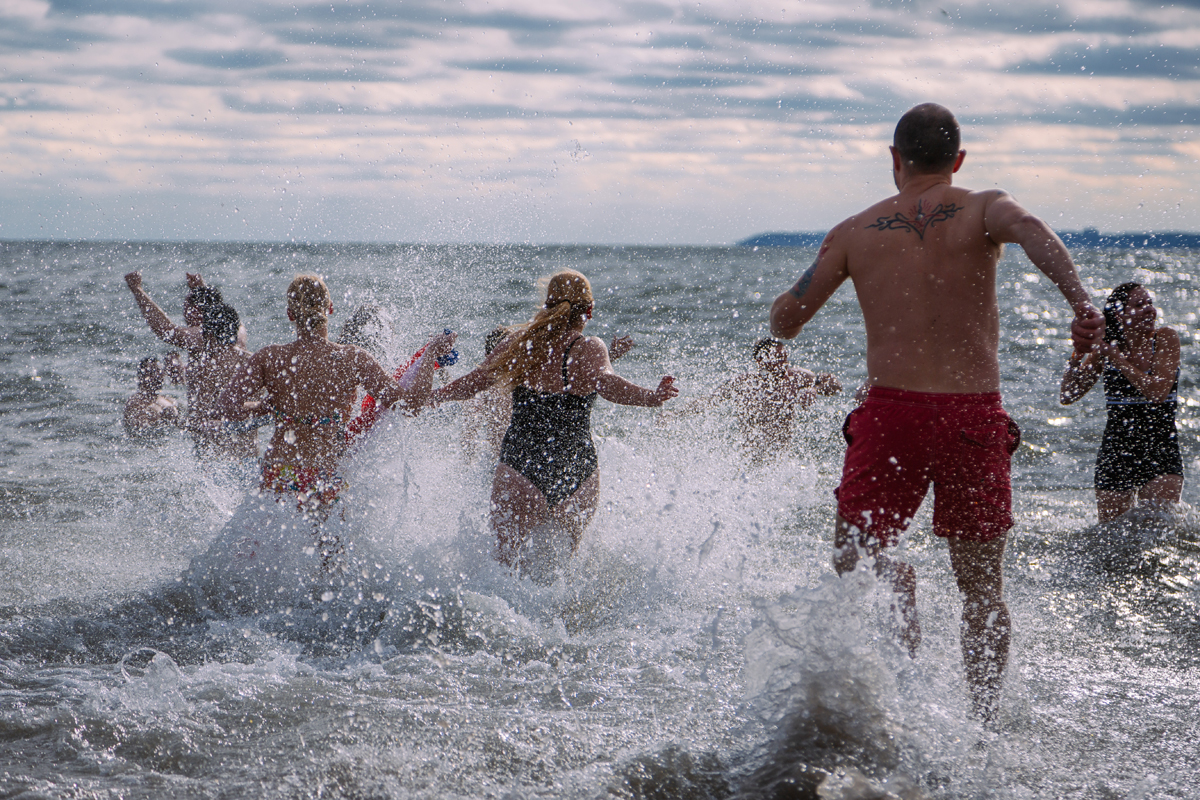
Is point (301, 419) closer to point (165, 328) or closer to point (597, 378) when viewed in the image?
point (597, 378)

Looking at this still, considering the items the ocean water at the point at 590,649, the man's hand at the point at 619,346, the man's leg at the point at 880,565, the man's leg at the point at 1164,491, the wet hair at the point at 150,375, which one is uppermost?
the man's hand at the point at 619,346

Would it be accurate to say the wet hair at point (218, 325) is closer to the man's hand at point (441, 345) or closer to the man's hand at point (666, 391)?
the man's hand at point (441, 345)

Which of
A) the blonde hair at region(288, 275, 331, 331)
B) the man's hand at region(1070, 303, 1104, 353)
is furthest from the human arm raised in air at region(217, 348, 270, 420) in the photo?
the man's hand at region(1070, 303, 1104, 353)

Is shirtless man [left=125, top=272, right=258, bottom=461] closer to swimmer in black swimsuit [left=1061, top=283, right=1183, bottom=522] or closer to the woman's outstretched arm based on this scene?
the woman's outstretched arm

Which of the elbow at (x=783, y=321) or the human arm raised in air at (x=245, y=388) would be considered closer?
the elbow at (x=783, y=321)

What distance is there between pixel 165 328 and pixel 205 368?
580mm

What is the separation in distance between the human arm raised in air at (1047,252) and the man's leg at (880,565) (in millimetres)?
947

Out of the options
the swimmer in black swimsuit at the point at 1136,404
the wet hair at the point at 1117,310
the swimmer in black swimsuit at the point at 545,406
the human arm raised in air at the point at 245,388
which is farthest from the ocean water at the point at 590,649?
the wet hair at the point at 1117,310

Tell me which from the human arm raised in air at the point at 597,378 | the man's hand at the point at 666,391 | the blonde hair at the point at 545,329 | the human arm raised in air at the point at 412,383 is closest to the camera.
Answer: the man's hand at the point at 666,391

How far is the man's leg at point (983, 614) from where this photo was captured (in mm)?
3230

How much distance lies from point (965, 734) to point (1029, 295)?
146 ft

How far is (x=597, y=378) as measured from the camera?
511 centimetres

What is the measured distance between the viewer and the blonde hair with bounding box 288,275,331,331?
5.28 metres

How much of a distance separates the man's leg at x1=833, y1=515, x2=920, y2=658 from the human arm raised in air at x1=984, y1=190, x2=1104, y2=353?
3.11 ft
